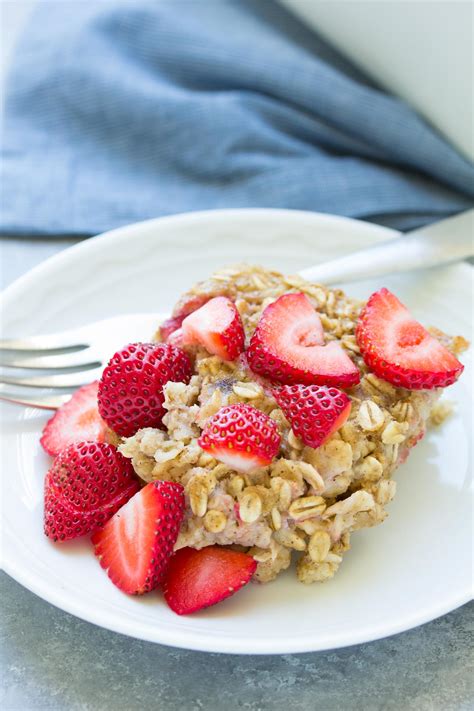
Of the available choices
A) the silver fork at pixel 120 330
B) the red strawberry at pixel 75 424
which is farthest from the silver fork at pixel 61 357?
the red strawberry at pixel 75 424

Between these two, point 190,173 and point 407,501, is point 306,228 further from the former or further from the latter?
point 407,501

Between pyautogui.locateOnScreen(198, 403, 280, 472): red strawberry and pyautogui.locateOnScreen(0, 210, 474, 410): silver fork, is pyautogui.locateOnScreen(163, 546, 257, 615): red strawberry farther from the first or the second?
pyautogui.locateOnScreen(0, 210, 474, 410): silver fork

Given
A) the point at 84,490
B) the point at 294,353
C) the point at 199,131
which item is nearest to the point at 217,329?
the point at 294,353

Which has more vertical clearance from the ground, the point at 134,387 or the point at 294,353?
the point at 294,353

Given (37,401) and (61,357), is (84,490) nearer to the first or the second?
(37,401)

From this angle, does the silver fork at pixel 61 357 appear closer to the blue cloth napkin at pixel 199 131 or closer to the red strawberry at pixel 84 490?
the red strawberry at pixel 84 490

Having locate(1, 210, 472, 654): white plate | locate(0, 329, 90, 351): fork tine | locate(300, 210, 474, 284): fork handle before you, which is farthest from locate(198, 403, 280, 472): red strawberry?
locate(300, 210, 474, 284): fork handle
